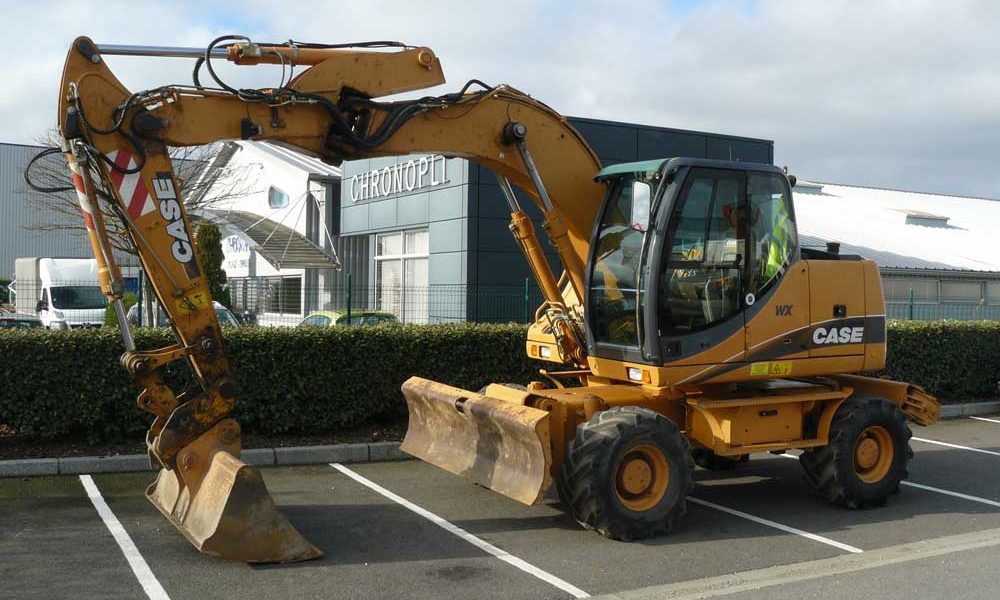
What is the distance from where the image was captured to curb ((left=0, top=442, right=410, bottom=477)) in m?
9.24

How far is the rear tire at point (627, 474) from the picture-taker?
23.4 feet

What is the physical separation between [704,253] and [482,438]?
2.43 meters

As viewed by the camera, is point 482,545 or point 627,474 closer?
point 482,545

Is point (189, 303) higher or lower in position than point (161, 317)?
higher

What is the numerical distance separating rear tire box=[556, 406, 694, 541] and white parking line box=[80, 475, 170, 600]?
3022 mm

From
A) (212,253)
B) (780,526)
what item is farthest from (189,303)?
(212,253)

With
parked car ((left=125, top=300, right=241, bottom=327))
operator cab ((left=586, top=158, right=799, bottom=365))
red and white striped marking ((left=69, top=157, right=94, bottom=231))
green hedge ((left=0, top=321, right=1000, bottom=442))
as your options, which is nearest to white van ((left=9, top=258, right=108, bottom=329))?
parked car ((left=125, top=300, right=241, bottom=327))

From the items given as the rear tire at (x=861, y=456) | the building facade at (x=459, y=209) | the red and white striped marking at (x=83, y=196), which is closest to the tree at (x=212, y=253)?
the building facade at (x=459, y=209)

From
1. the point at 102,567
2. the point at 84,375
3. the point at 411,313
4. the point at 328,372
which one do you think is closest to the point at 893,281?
the point at 411,313

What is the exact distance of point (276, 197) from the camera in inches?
1181

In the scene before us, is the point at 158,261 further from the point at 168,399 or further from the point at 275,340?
the point at 275,340

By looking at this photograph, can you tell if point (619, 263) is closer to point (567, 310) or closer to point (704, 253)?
point (704, 253)

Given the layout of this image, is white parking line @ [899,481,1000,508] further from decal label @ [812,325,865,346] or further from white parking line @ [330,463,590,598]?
white parking line @ [330,463,590,598]

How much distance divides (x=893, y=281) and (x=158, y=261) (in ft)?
71.9
